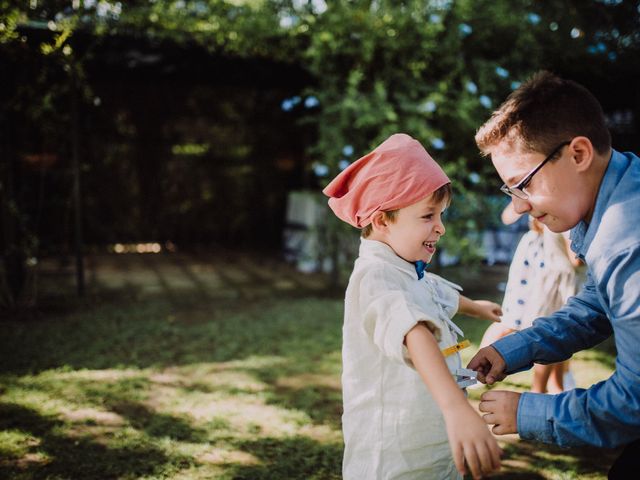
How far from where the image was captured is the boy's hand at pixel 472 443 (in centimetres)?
148

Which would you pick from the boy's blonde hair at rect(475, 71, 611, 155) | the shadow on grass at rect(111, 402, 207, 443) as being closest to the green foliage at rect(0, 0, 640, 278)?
the shadow on grass at rect(111, 402, 207, 443)

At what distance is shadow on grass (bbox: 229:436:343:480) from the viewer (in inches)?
113

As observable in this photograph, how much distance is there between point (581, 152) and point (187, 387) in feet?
10.0

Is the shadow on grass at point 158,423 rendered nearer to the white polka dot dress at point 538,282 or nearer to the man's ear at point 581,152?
the white polka dot dress at point 538,282

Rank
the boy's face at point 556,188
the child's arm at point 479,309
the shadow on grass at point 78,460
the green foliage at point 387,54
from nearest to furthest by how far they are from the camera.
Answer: the boy's face at point 556,188 → the child's arm at point 479,309 → the shadow on grass at point 78,460 → the green foliage at point 387,54

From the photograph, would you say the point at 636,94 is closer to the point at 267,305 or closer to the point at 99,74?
the point at 267,305

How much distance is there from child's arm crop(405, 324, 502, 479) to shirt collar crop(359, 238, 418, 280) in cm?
36

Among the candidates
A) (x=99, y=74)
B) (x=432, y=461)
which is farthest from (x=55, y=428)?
(x=99, y=74)

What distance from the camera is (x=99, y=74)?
7.39m

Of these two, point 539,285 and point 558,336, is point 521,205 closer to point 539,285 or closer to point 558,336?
point 558,336

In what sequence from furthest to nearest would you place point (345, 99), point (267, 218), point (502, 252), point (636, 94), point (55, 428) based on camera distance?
point (267, 218)
point (502, 252)
point (636, 94)
point (345, 99)
point (55, 428)

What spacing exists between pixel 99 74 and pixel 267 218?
4545 millimetres

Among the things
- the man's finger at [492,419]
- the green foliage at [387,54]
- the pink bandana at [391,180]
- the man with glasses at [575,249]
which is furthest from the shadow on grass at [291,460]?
the green foliage at [387,54]

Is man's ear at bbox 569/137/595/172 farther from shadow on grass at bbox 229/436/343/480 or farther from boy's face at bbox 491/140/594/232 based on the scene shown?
shadow on grass at bbox 229/436/343/480
